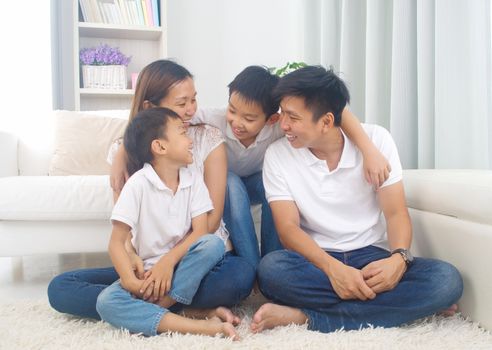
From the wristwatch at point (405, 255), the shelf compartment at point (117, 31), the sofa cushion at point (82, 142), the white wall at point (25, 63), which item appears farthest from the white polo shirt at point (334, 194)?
the white wall at point (25, 63)

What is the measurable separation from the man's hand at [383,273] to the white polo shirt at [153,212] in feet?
1.48

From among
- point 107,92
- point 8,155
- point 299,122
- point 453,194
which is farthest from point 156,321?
point 107,92

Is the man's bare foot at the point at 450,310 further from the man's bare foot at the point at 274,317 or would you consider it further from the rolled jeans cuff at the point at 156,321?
the rolled jeans cuff at the point at 156,321

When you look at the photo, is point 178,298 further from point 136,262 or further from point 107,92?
point 107,92

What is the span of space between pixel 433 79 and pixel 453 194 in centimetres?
91

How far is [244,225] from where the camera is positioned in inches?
56.9

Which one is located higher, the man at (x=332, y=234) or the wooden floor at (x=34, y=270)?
the man at (x=332, y=234)

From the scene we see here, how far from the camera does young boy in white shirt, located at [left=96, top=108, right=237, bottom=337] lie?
116 cm

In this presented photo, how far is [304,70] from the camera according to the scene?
1.37m

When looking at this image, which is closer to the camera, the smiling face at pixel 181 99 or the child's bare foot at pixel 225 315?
the child's bare foot at pixel 225 315

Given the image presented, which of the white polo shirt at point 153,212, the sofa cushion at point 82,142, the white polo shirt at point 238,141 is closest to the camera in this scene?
the white polo shirt at point 153,212

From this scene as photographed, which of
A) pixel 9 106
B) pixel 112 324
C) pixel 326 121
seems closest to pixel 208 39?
pixel 9 106

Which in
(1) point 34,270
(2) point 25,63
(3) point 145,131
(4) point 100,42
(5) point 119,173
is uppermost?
(4) point 100,42

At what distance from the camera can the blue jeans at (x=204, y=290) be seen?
4.13 ft
